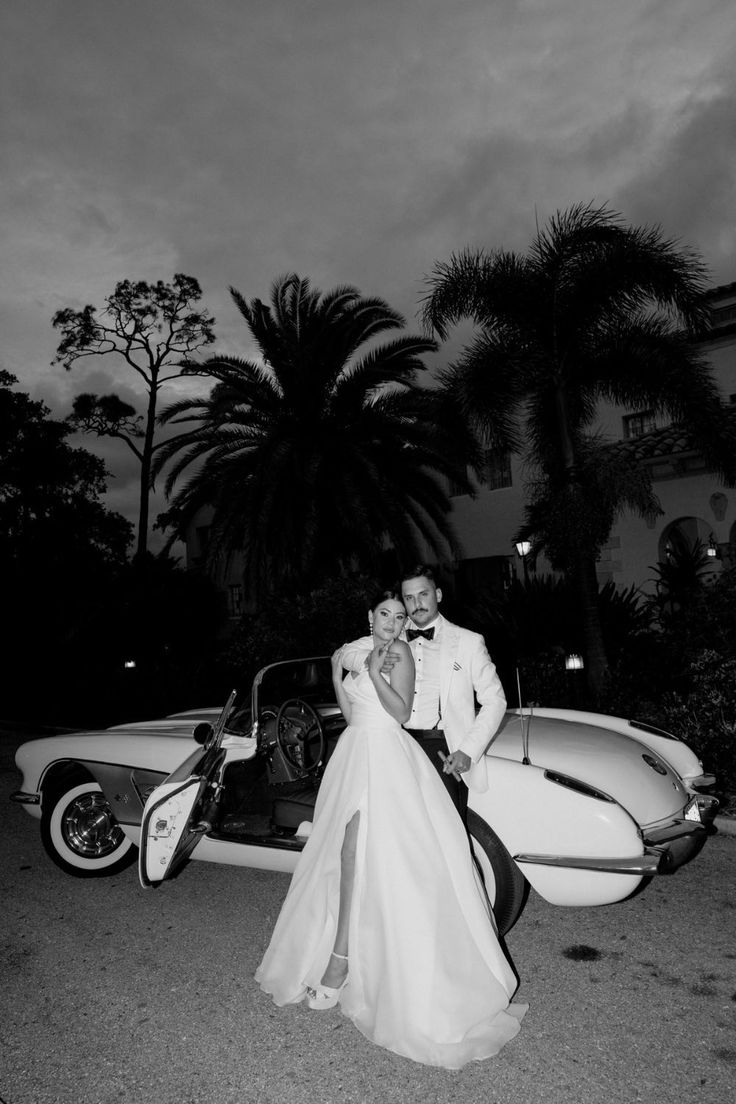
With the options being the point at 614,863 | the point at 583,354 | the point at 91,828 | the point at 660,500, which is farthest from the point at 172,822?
the point at 660,500

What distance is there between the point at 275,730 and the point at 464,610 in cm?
980

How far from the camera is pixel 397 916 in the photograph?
3.06 m

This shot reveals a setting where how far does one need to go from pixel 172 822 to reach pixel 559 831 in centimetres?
201

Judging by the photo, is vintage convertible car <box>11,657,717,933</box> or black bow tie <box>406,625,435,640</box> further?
black bow tie <box>406,625,435,640</box>

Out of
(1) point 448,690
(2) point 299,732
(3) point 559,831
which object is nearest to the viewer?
(3) point 559,831

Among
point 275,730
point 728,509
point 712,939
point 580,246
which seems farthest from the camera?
point 728,509

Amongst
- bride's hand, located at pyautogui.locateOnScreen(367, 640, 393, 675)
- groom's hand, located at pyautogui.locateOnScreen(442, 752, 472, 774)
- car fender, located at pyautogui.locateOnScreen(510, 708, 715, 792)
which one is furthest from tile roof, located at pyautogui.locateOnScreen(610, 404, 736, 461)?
bride's hand, located at pyautogui.locateOnScreen(367, 640, 393, 675)

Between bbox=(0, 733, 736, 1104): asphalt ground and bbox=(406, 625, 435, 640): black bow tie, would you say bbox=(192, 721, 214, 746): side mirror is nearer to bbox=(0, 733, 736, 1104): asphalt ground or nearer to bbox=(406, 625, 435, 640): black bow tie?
bbox=(0, 733, 736, 1104): asphalt ground

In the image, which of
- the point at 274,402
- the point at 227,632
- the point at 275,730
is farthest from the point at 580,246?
the point at 227,632

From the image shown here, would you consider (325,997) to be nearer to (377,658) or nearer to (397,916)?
(397,916)

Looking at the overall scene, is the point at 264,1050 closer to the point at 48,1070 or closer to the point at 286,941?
the point at 286,941

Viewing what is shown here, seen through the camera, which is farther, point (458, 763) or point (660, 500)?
point (660, 500)

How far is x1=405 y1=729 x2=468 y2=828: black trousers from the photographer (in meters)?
3.59

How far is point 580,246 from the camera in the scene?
35.6ft
